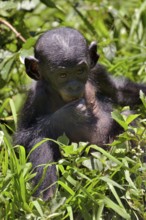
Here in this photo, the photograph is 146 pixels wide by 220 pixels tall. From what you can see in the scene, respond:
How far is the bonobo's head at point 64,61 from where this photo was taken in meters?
4.33

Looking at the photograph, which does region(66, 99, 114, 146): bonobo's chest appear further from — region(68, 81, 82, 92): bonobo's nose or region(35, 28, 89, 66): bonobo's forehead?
region(35, 28, 89, 66): bonobo's forehead

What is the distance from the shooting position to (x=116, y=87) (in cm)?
500

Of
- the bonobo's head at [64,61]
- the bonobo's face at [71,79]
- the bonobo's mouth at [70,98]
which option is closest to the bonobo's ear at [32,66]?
the bonobo's head at [64,61]

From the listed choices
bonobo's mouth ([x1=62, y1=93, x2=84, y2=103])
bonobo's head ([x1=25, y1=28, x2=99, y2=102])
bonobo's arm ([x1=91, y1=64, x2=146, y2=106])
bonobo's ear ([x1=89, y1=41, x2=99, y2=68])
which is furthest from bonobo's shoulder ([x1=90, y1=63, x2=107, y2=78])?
bonobo's mouth ([x1=62, y1=93, x2=84, y2=103])

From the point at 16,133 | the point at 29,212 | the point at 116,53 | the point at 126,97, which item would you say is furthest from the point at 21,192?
the point at 116,53

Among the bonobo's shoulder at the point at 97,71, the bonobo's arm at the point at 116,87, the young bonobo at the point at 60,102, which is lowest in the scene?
the bonobo's arm at the point at 116,87

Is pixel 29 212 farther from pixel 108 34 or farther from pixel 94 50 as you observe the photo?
pixel 108 34

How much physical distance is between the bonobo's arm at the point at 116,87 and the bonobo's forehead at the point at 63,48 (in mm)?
440

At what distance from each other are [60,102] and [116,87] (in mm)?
560

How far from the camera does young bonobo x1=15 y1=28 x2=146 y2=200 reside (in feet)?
14.2

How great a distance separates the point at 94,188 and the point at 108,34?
234 centimetres

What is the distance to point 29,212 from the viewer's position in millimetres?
3676

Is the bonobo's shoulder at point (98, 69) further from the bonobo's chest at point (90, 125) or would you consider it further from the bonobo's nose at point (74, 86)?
the bonobo's nose at point (74, 86)

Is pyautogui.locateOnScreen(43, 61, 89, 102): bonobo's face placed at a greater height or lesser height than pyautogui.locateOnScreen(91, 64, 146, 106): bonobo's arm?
greater
